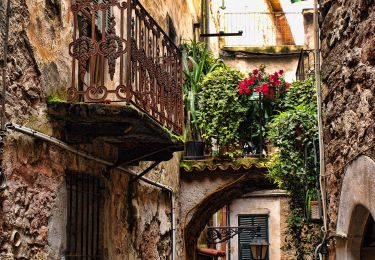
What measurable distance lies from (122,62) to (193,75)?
6802 mm

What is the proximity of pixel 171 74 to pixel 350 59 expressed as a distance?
12.7 feet

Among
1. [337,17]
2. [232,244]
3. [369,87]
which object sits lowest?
[232,244]

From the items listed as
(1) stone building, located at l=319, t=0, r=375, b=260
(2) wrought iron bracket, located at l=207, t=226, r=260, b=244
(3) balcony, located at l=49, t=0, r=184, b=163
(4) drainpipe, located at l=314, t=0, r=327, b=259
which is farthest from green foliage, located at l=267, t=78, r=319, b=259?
(2) wrought iron bracket, located at l=207, t=226, r=260, b=244

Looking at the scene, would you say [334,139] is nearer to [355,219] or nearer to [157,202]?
[355,219]

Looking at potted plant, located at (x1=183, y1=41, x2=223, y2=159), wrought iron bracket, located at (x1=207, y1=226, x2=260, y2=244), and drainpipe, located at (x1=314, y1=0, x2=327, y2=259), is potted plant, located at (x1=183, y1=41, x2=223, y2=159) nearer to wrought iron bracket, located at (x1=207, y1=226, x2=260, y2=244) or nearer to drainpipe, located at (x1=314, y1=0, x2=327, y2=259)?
wrought iron bracket, located at (x1=207, y1=226, x2=260, y2=244)

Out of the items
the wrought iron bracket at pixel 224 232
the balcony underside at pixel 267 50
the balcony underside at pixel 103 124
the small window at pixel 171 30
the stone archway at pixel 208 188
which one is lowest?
the wrought iron bracket at pixel 224 232

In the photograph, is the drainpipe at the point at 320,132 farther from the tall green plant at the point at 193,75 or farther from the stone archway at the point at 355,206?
the tall green plant at the point at 193,75

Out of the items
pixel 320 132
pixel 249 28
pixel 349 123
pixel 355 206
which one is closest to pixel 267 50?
pixel 249 28

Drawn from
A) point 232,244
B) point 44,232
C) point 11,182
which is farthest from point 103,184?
point 232,244

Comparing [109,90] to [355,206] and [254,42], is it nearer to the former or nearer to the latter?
[355,206]

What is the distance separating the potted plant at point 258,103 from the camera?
1227cm

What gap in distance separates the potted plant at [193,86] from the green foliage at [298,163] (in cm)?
312

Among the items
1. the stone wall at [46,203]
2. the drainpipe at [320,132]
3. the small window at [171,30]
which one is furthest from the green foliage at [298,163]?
the small window at [171,30]

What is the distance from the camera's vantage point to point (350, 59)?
481 centimetres
